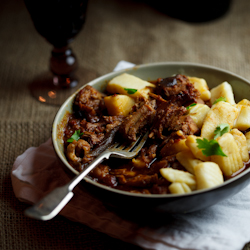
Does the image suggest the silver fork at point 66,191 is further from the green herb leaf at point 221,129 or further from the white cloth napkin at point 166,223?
the green herb leaf at point 221,129

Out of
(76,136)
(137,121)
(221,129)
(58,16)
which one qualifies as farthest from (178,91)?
(58,16)

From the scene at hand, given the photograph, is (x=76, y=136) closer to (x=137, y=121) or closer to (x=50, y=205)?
(x=137, y=121)

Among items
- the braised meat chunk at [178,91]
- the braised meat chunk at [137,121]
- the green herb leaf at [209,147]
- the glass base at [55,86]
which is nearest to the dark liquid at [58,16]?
the glass base at [55,86]

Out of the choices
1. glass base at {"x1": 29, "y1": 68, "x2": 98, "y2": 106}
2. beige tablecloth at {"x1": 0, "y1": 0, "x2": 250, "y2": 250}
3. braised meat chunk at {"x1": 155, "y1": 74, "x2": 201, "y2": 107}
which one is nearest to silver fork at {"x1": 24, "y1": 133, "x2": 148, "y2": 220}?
braised meat chunk at {"x1": 155, "y1": 74, "x2": 201, "y2": 107}

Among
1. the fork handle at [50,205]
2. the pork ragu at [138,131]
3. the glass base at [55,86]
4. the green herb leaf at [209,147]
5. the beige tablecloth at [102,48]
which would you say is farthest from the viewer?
the glass base at [55,86]

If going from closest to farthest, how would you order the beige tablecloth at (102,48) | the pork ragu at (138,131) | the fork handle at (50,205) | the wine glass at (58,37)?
the fork handle at (50,205), the pork ragu at (138,131), the beige tablecloth at (102,48), the wine glass at (58,37)

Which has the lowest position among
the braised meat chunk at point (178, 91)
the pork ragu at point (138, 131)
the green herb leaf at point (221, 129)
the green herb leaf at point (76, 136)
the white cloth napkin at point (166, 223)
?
the white cloth napkin at point (166, 223)

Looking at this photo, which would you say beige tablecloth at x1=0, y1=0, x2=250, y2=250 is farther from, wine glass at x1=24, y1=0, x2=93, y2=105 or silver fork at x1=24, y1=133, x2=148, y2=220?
silver fork at x1=24, y1=133, x2=148, y2=220

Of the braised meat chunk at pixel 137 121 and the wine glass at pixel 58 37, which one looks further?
the wine glass at pixel 58 37
